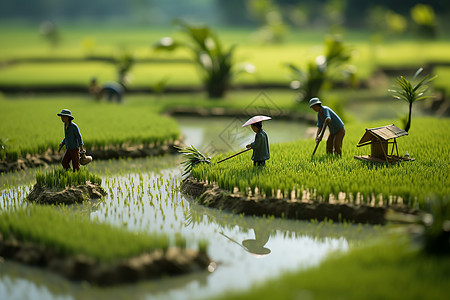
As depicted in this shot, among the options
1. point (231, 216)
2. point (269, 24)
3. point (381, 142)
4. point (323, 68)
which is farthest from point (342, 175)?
point (269, 24)

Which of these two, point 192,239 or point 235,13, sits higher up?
point 235,13

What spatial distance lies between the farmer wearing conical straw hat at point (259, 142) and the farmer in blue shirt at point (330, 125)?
86 centimetres

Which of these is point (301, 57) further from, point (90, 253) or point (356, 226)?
point (90, 253)

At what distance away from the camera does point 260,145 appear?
329 inches

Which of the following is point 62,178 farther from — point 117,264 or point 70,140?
point 117,264

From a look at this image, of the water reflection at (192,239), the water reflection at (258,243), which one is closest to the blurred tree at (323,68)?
the water reflection at (192,239)

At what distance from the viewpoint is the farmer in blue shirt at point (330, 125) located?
8711mm

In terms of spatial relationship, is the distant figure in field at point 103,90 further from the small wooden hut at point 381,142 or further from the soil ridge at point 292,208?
the small wooden hut at point 381,142

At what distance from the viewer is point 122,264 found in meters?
5.50

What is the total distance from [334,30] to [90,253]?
29137mm

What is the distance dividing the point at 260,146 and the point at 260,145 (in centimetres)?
2

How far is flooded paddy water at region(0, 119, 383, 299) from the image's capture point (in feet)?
18.0

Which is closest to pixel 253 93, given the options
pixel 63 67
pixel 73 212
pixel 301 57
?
pixel 301 57

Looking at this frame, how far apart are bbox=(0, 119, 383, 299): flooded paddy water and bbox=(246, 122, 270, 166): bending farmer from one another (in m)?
1.11
